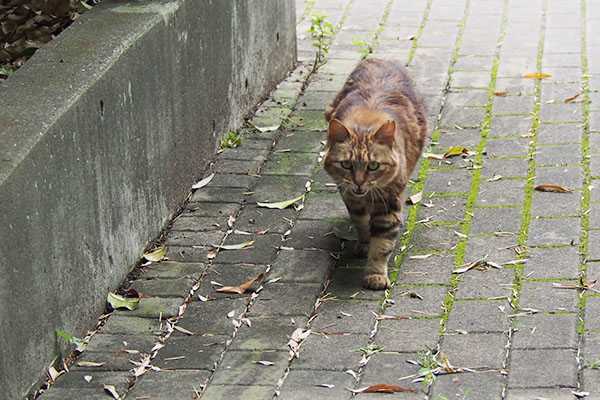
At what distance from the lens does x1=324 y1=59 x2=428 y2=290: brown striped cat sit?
207 inches

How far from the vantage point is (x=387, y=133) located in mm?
5238

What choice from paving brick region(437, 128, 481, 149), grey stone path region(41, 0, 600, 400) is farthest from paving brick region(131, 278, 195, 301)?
paving brick region(437, 128, 481, 149)

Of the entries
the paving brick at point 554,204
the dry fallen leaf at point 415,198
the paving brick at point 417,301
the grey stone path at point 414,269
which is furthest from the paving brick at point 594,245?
the dry fallen leaf at point 415,198

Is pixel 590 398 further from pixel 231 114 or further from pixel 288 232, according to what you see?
pixel 231 114

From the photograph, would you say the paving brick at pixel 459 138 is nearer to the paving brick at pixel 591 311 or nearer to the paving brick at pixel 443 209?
the paving brick at pixel 443 209

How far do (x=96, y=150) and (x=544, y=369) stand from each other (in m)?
2.43

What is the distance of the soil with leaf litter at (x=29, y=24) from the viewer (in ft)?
21.2

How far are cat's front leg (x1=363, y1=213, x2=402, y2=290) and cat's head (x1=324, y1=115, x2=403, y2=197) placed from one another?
0.20 metres

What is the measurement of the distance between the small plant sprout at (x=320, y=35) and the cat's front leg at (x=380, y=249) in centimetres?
309

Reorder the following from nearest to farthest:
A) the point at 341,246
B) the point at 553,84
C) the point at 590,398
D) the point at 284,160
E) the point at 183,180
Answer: the point at 590,398
the point at 341,246
the point at 183,180
the point at 284,160
the point at 553,84

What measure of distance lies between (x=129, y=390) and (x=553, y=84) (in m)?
4.67

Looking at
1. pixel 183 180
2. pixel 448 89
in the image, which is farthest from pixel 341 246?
pixel 448 89

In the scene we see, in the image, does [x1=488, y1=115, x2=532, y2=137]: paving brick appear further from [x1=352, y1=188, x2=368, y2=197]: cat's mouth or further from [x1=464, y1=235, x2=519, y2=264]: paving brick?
[x1=352, y1=188, x2=368, y2=197]: cat's mouth

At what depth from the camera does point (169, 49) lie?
5.93 m
